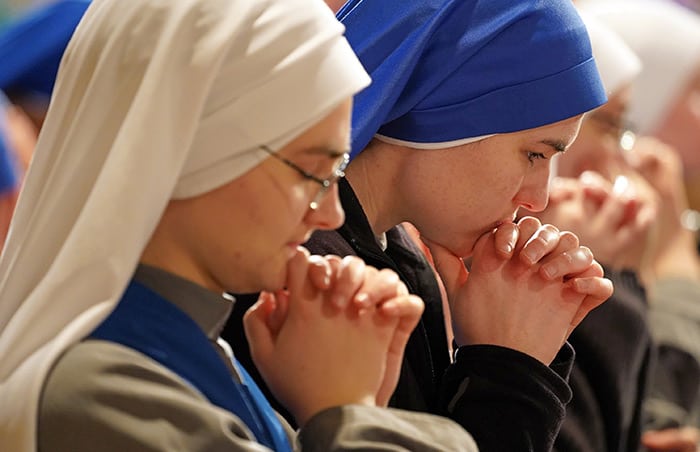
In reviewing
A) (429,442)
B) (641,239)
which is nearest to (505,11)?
(429,442)

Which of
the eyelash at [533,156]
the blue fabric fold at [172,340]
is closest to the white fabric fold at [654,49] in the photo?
the eyelash at [533,156]

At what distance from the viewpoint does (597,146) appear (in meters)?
4.45

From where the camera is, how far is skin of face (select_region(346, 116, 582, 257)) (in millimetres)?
2617

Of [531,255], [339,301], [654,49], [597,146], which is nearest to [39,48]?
[597,146]

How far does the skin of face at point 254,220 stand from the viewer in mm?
1989

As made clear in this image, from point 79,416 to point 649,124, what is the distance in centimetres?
407

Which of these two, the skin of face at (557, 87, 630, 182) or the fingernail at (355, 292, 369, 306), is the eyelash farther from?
the skin of face at (557, 87, 630, 182)

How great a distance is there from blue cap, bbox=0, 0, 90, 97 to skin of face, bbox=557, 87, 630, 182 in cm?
164

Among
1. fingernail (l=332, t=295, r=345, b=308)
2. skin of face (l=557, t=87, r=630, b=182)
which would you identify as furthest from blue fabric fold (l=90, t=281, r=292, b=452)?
skin of face (l=557, t=87, r=630, b=182)

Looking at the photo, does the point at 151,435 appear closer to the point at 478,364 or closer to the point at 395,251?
the point at 478,364

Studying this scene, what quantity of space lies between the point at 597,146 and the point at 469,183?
6.29 ft

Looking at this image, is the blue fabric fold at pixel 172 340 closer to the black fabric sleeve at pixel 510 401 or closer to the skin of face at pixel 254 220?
the skin of face at pixel 254 220

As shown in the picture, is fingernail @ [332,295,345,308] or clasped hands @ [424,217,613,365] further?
clasped hands @ [424,217,613,365]

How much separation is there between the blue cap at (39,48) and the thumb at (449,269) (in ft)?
7.33
